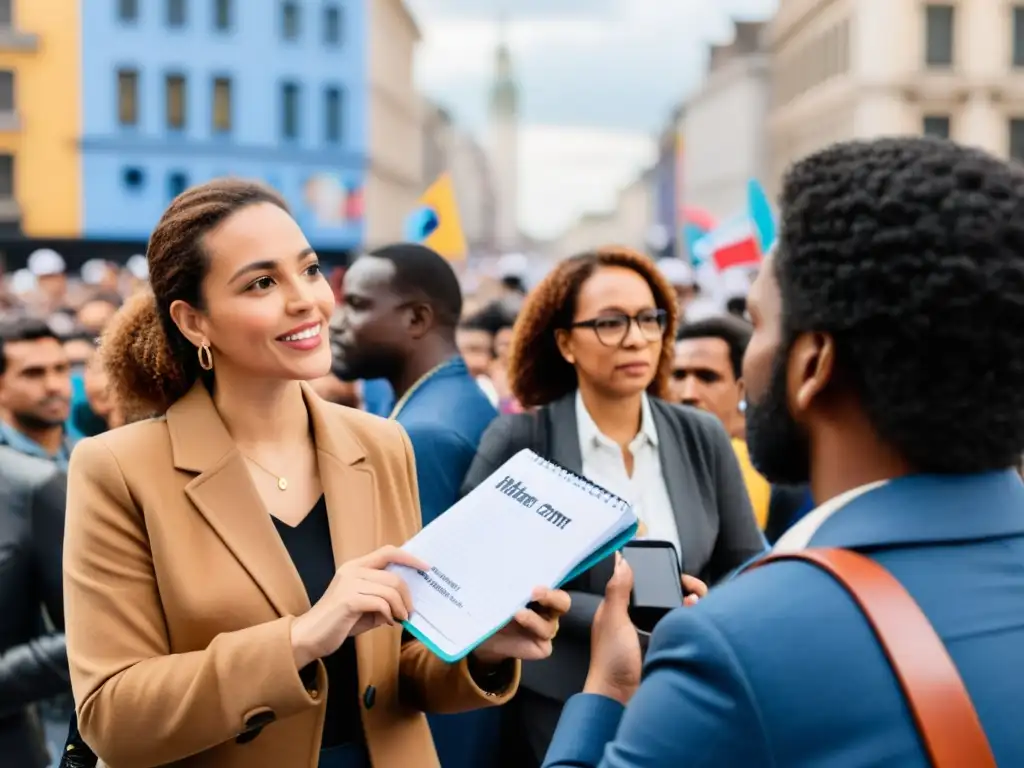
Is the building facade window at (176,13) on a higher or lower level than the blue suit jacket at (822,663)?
higher

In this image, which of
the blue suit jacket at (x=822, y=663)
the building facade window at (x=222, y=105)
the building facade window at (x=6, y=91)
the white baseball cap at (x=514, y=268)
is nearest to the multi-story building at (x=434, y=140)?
the building facade window at (x=222, y=105)

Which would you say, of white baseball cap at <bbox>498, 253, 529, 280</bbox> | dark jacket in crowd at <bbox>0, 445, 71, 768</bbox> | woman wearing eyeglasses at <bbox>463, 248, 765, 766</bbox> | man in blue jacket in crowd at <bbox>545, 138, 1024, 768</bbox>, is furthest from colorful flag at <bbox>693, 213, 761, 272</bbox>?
man in blue jacket in crowd at <bbox>545, 138, 1024, 768</bbox>

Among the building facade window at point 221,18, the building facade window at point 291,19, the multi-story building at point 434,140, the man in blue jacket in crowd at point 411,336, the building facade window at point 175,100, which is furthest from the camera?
the multi-story building at point 434,140

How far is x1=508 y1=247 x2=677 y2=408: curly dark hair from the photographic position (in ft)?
14.1

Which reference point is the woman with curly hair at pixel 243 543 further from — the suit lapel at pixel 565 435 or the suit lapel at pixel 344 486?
the suit lapel at pixel 565 435

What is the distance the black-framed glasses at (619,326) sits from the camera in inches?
163

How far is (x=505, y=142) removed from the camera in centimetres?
18788

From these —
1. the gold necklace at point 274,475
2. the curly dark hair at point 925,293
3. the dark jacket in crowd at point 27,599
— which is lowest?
the dark jacket in crowd at point 27,599

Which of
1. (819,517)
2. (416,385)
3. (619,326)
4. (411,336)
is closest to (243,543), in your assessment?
(819,517)

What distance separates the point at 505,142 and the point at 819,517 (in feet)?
621

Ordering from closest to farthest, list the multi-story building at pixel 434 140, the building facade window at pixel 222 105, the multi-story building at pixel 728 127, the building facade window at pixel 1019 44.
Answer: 1. the building facade window at pixel 1019 44
2. the building facade window at pixel 222 105
3. the multi-story building at pixel 728 127
4. the multi-story building at pixel 434 140

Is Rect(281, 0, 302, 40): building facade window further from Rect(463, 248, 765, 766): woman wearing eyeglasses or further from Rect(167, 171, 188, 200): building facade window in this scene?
Rect(463, 248, 765, 766): woman wearing eyeglasses

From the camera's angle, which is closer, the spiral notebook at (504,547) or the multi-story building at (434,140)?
the spiral notebook at (504,547)

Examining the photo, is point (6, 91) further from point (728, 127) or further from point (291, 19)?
point (728, 127)
